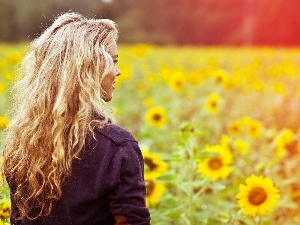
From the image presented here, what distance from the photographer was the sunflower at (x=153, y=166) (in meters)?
3.16

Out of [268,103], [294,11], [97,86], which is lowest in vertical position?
[97,86]

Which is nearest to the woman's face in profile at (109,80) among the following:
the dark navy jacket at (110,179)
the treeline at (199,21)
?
the dark navy jacket at (110,179)

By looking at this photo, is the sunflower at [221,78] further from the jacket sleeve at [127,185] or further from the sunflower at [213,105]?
the jacket sleeve at [127,185]

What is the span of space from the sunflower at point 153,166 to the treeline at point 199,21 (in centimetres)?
2639

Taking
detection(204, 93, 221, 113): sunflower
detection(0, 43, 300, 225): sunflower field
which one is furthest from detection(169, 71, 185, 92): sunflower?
detection(204, 93, 221, 113): sunflower

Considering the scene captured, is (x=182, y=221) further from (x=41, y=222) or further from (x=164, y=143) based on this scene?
(x=164, y=143)

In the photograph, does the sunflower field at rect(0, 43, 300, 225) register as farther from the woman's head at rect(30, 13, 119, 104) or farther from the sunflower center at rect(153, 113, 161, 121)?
the woman's head at rect(30, 13, 119, 104)

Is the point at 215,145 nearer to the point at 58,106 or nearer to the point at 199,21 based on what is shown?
the point at 58,106

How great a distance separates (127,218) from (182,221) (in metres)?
1.34

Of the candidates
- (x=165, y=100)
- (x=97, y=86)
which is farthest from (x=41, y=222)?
(x=165, y=100)

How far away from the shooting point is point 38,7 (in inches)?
1243

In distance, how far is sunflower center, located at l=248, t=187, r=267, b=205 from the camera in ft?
9.11

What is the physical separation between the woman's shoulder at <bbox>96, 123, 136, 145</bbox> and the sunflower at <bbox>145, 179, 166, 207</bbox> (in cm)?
135

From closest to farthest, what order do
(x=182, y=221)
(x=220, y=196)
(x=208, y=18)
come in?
(x=182, y=221)
(x=220, y=196)
(x=208, y=18)
